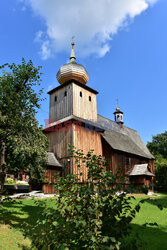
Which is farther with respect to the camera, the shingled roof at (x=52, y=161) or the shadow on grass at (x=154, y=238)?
the shingled roof at (x=52, y=161)

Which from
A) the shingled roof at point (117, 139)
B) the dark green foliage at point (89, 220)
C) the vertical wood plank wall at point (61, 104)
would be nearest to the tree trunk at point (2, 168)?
the dark green foliage at point (89, 220)

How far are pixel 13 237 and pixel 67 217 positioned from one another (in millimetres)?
4735

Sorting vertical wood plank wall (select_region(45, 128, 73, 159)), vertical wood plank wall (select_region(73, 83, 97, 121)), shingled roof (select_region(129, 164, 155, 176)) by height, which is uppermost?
vertical wood plank wall (select_region(73, 83, 97, 121))

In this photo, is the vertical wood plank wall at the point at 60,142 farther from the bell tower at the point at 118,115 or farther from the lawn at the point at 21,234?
the bell tower at the point at 118,115

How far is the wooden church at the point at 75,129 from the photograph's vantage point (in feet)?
63.5

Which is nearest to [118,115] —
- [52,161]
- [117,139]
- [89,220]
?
[117,139]

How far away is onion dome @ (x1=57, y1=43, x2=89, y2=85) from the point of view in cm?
2227

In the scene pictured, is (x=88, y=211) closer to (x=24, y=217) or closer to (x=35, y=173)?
(x=24, y=217)

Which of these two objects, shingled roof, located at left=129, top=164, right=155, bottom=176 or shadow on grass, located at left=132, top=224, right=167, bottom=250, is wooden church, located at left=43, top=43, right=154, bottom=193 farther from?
shadow on grass, located at left=132, top=224, right=167, bottom=250

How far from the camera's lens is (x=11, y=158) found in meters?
12.0

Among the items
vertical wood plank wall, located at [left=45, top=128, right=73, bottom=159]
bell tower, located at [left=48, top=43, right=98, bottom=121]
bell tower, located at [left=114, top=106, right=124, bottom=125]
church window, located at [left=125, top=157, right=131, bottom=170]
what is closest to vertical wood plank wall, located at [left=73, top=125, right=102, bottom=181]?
→ vertical wood plank wall, located at [left=45, top=128, right=73, bottom=159]

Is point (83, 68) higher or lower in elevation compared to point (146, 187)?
higher

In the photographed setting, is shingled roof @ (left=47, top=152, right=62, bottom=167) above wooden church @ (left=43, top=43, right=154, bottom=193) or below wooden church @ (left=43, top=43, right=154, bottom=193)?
below

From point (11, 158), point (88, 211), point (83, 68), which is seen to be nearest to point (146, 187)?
point (88, 211)
